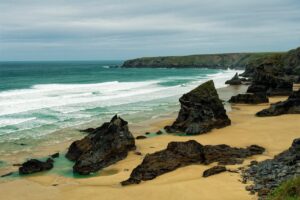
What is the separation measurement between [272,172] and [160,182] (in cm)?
500

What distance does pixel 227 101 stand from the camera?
5250cm

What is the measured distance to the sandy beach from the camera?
18.6m

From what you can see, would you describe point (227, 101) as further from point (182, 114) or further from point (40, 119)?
point (40, 119)

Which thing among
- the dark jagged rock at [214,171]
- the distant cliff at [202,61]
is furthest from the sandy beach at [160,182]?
the distant cliff at [202,61]

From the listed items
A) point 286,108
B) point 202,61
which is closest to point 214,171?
point 286,108

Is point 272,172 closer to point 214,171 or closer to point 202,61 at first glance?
Answer: point 214,171

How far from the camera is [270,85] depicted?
55750 mm

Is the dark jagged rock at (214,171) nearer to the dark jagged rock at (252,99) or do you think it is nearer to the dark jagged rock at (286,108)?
the dark jagged rock at (286,108)

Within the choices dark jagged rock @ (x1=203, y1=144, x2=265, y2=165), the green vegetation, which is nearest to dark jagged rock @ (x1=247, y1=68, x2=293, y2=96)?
dark jagged rock @ (x1=203, y1=144, x2=265, y2=165)

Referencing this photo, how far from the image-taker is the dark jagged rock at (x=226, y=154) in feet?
75.6

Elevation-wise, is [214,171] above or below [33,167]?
above

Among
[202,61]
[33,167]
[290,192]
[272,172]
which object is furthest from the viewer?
[202,61]

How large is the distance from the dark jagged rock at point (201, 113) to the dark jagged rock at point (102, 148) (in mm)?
6650

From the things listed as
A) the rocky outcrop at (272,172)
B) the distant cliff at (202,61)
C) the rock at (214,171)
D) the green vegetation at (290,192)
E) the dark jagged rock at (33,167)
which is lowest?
the dark jagged rock at (33,167)
